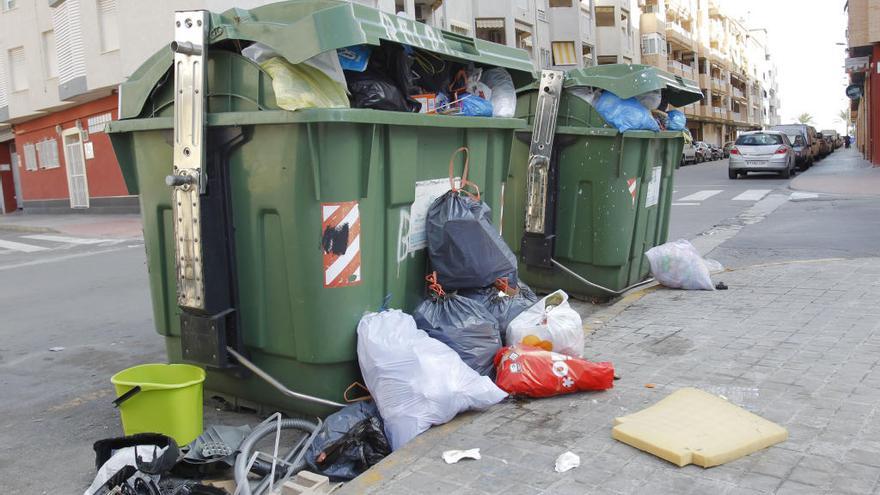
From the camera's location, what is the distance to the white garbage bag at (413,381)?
327 centimetres

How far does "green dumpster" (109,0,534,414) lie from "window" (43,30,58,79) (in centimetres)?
2261

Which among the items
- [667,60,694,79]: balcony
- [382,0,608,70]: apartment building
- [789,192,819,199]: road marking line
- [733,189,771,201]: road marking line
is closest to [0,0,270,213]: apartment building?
[382,0,608,70]: apartment building

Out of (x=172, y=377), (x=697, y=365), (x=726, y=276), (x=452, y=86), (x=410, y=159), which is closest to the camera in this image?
(x=172, y=377)

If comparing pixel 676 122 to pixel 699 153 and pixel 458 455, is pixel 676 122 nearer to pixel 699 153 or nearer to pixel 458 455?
pixel 458 455

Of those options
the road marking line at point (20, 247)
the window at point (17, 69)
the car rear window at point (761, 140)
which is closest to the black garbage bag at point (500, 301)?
the road marking line at point (20, 247)

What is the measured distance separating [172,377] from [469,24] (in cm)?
2714

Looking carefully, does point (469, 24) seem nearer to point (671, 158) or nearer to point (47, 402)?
point (671, 158)

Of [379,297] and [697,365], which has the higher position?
[379,297]

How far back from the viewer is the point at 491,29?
102ft

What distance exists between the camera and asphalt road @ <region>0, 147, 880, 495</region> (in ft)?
11.8

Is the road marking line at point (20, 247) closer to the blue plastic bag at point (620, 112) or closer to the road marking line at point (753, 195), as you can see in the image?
the blue plastic bag at point (620, 112)

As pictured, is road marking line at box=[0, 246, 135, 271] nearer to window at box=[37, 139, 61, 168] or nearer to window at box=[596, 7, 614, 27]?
window at box=[37, 139, 61, 168]

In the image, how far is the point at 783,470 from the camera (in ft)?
9.11

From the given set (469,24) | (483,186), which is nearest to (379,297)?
(483,186)
